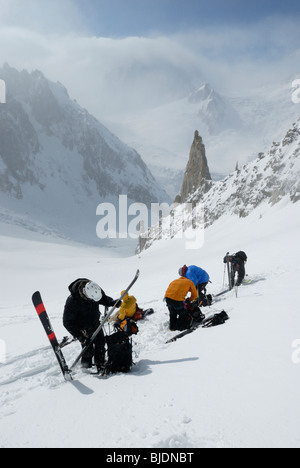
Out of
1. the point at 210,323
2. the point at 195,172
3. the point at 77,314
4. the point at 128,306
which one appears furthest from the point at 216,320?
the point at 195,172

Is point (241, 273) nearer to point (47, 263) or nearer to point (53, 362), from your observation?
point (53, 362)

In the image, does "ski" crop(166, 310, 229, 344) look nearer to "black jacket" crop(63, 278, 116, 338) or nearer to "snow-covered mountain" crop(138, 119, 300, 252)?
"black jacket" crop(63, 278, 116, 338)

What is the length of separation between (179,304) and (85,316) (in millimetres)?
2988

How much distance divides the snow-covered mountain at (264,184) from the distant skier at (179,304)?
30.7m

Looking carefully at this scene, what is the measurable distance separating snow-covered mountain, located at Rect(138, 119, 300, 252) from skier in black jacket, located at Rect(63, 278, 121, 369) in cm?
3380

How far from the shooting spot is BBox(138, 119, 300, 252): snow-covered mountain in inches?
1522

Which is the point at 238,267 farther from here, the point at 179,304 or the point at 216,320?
the point at 216,320

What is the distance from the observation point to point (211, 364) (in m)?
4.70

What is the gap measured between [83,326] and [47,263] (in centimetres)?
4794

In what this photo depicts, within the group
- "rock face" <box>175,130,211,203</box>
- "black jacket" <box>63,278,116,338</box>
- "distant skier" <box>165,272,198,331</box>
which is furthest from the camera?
"rock face" <box>175,130,211,203</box>

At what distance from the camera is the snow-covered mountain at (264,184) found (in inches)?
1522

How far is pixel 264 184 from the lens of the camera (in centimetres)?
4359

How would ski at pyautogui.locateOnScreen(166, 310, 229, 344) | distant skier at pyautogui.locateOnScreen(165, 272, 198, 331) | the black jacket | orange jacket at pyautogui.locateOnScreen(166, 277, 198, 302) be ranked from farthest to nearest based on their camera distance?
orange jacket at pyautogui.locateOnScreen(166, 277, 198, 302) < distant skier at pyautogui.locateOnScreen(165, 272, 198, 331) < ski at pyautogui.locateOnScreen(166, 310, 229, 344) < the black jacket

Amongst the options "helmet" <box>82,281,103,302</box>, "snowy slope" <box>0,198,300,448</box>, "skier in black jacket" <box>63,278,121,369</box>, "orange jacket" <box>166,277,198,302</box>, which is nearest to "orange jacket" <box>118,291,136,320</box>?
"snowy slope" <box>0,198,300,448</box>
